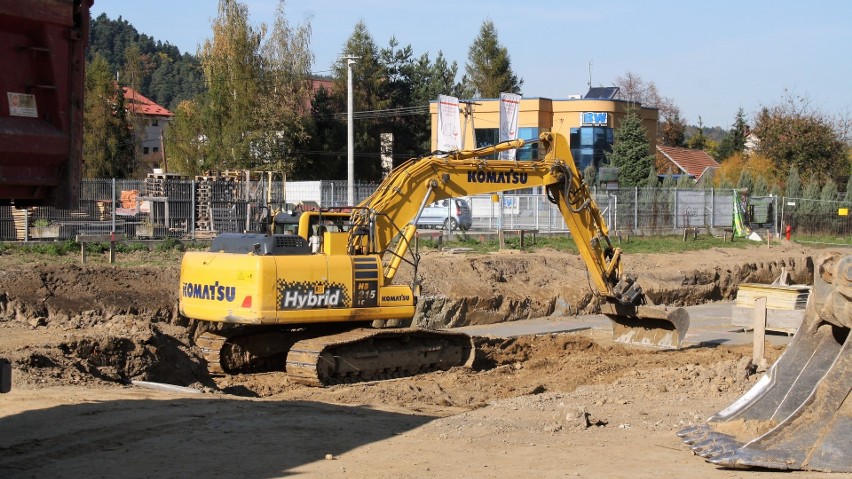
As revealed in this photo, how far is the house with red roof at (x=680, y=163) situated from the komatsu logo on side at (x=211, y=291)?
55935 millimetres

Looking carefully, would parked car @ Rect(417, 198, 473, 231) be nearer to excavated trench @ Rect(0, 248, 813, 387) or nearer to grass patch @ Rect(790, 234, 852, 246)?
excavated trench @ Rect(0, 248, 813, 387)

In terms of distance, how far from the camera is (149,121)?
3568 inches

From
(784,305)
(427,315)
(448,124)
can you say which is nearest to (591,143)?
(448,124)

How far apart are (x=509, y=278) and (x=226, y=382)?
38.5 feet

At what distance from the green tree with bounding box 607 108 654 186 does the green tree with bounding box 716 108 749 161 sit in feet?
94.5

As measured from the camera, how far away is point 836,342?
8.82 metres

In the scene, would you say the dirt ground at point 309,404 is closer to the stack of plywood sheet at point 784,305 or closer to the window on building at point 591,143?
the stack of plywood sheet at point 784,305

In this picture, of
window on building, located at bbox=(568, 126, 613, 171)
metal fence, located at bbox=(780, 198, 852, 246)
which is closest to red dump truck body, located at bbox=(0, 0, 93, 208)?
metal fence, located at bbox=(780, 198, 852, 246)

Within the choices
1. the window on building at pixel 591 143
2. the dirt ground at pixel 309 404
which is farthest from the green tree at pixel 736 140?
the dirt ground at pixel 309 404

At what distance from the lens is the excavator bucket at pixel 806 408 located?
8.07 metres

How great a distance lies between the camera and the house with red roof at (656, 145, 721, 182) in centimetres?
6838

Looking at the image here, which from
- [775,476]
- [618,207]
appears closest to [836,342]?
[775,476]

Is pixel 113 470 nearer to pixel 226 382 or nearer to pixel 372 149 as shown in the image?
pixel 226 382

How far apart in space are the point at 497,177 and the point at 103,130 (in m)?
48.1
